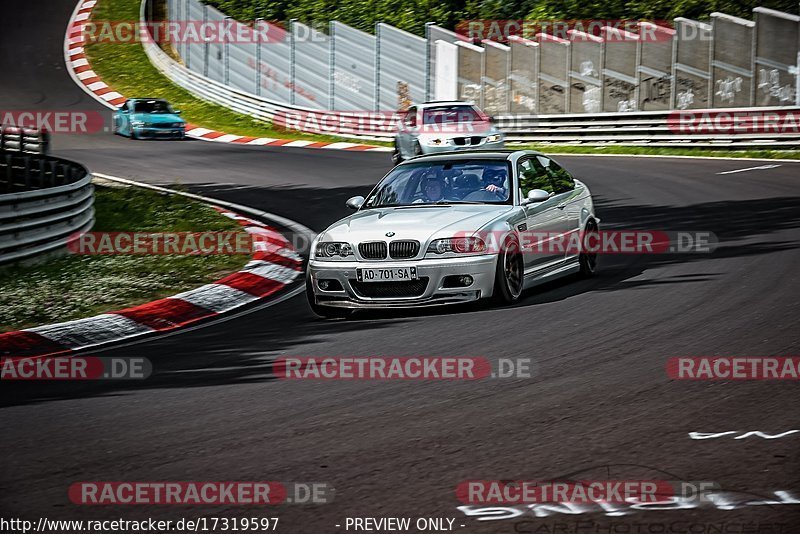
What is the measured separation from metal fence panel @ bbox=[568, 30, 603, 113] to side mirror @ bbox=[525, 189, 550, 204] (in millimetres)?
21120

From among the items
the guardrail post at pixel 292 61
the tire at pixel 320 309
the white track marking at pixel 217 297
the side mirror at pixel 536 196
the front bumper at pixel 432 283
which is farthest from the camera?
the guardrail post at pixel 292 61

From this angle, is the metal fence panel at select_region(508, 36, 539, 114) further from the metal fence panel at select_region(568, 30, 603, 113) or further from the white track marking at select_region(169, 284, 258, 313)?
the white track marking at select_region(169, 284, 258, 313)

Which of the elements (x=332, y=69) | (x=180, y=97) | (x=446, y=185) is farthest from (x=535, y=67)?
(x=446, y=185)

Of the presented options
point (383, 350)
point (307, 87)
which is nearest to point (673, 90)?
point (307, 87)

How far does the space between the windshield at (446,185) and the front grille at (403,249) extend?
118cm

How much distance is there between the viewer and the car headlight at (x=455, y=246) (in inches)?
392

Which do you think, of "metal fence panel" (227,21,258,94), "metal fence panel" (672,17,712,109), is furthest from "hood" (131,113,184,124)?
"metal fence panel" (672,17,712,109)

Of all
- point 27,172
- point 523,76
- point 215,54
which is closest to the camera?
point 27,172

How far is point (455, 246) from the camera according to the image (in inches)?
393

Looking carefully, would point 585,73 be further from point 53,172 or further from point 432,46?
point 53,172

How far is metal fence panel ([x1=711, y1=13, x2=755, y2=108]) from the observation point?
1091 inches

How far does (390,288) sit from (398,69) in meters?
27.6

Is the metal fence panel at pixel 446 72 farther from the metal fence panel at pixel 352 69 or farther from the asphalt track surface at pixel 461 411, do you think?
the asphalt track surface at pixel 461 411

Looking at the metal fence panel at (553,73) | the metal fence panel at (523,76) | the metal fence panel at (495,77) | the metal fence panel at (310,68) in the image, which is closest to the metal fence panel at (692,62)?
the metal fence panel at (553,73)
